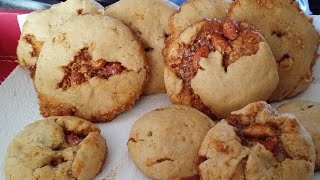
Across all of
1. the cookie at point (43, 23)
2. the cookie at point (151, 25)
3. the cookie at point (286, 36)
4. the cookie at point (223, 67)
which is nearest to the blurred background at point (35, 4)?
the cookie at point (43, 23)

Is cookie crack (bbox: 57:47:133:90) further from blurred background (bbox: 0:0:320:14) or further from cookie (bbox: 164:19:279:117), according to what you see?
blurred background (bbox: 0:0:320:14)

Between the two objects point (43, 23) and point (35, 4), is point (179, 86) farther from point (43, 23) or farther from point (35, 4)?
point (35, 4)

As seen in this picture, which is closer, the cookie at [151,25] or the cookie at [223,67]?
the cookie at [223,67]

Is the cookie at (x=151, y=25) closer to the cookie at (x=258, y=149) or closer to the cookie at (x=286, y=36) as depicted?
the cookie at (x=286, y=36)

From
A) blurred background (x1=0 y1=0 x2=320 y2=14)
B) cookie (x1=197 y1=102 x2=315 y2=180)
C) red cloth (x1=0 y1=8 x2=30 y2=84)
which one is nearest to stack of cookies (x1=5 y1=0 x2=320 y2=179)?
cookie (x1=197 y1=102 x2=315 y2=180)

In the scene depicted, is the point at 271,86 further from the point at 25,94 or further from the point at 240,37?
the point at 25,94
